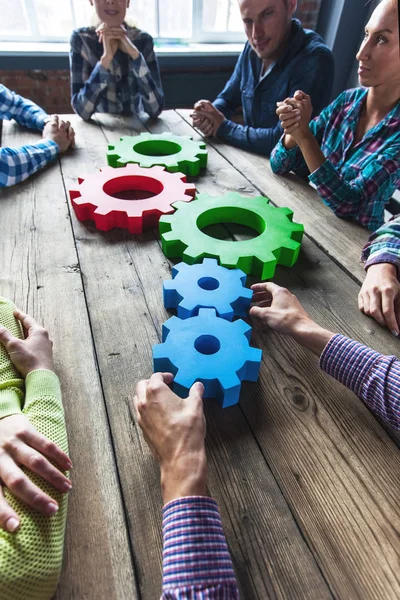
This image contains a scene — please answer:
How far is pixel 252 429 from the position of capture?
0.62m

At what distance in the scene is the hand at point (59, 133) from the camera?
1.53m

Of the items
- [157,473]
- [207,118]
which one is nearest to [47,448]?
[157,473]

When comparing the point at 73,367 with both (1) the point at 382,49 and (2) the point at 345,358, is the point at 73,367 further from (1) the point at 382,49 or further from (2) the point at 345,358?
(1) the point at 382,49

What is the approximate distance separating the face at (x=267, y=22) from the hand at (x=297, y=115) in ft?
1.78

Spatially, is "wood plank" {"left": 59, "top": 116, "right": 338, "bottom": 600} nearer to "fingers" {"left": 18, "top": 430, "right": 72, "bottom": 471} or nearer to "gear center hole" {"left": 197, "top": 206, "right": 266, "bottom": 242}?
"fingers" {"left": 18, "top": 430, "right": 72, "bottom": 471}

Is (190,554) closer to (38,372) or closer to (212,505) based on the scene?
(212,505)

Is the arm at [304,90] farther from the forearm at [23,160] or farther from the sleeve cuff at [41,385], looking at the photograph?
the sleeve cuff at [41,385]

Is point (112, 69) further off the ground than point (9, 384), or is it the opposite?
point (112, 69)

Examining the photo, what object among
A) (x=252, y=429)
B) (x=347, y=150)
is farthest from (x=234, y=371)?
(x=347, y=150)

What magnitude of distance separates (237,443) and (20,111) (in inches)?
69.5

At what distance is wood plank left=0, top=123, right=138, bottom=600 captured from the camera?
0.46 m

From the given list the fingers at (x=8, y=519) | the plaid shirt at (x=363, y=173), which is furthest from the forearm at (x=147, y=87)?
the fingers at (x=8, y=519)

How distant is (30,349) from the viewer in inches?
26.9

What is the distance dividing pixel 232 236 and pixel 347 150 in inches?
21.0
